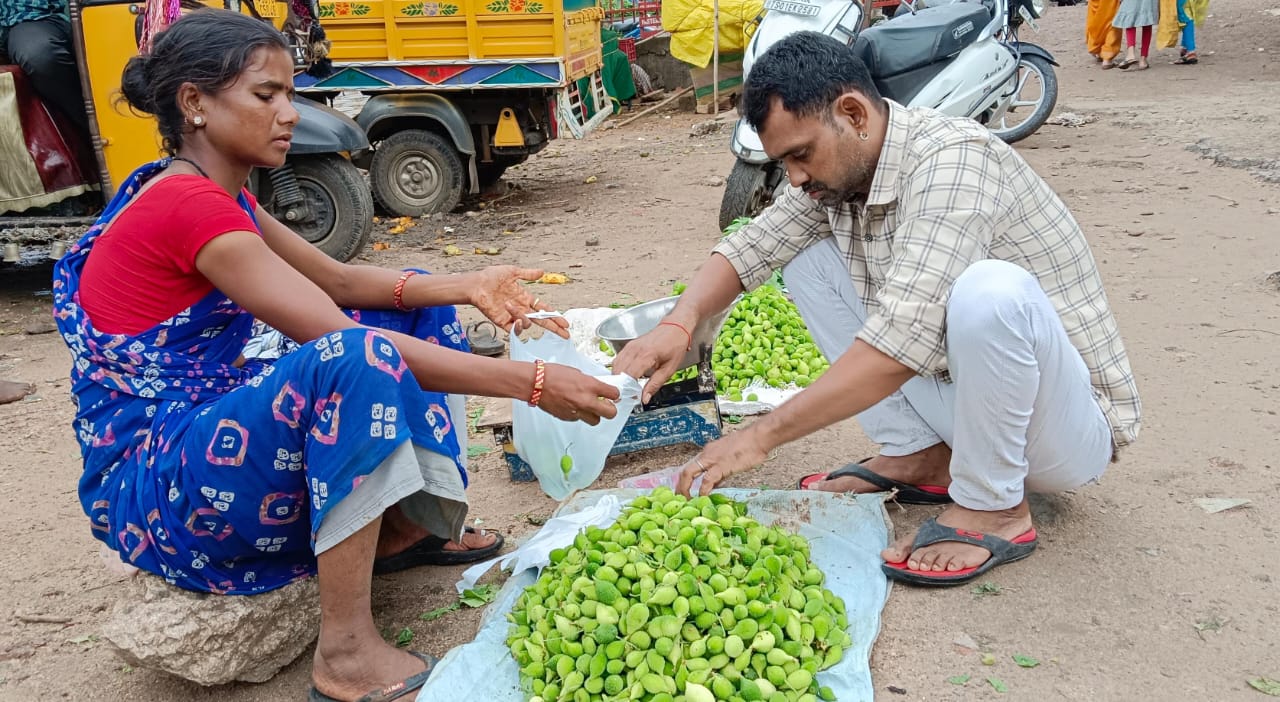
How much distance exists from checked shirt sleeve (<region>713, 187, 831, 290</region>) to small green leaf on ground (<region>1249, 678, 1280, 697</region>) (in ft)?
4.96

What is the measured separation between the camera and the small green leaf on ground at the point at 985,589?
8.09ft

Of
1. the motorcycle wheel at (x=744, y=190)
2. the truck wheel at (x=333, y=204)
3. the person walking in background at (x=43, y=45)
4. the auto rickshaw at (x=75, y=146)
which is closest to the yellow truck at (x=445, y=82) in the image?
the truck wheel at (x=333, y=204)

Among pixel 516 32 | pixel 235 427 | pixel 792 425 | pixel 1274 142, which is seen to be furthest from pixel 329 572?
pixel 1274 142

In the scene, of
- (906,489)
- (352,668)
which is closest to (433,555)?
(352,668)

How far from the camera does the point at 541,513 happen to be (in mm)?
3201

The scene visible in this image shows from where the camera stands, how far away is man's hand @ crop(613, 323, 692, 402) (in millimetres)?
2699

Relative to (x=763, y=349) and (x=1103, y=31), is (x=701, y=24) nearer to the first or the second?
(x=1103, y=31)

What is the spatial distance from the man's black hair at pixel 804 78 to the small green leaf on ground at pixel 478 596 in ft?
4.62

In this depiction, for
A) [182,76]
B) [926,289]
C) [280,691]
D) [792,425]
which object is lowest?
[280,691]

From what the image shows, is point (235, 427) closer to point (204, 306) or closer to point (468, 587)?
point (204, 306)

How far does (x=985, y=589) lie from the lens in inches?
97.6

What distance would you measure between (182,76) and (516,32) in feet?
17.9

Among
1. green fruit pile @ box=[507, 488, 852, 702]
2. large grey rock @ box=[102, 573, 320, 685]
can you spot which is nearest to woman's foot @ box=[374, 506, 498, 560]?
large grey rock @ box=[102, 573, 320, 685]

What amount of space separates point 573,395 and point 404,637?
2.59ft
